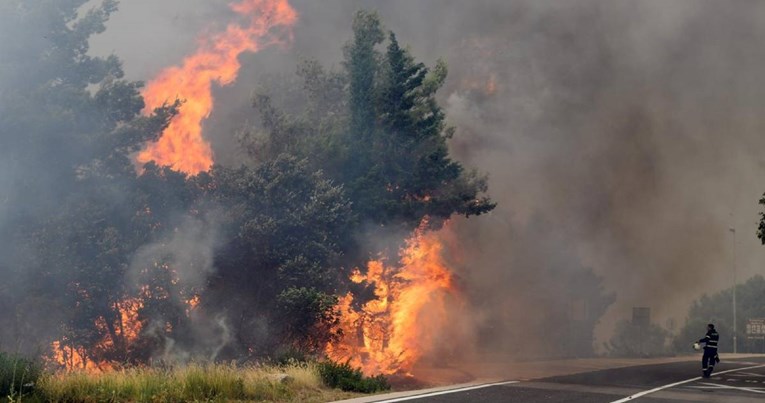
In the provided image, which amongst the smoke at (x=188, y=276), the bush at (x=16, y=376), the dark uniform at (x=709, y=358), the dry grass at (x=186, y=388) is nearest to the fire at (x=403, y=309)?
the smoke at (x=188, y=276)

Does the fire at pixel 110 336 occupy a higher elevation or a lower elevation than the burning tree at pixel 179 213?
lower

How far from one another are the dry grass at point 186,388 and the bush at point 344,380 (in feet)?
1.97

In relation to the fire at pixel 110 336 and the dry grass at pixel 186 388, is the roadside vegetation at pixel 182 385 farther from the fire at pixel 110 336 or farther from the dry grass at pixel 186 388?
the fire at pixel 110 336

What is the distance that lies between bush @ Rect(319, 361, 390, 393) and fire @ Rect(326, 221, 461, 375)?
56.4ft

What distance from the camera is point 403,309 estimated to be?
1576 inches

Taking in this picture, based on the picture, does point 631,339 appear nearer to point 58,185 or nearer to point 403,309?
point 403,309

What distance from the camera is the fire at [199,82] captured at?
37.0 metres

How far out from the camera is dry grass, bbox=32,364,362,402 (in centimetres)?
1324

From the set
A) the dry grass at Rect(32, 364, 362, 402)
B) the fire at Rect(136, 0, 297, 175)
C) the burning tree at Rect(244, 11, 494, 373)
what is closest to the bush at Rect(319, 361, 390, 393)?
the dry grass at Rect(32, 364, 362, 402)

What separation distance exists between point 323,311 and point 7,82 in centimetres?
1455

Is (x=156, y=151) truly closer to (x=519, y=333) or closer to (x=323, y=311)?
(x=323, y=311)

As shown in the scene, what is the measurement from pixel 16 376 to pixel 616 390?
13278 millimetres

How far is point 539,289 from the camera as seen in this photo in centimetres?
5731

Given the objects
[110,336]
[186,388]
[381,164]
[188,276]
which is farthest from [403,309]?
[186,388]
